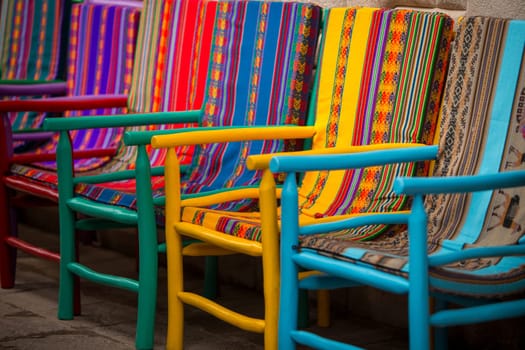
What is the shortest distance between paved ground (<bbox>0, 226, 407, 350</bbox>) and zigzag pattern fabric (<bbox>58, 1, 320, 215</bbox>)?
1.36 feet

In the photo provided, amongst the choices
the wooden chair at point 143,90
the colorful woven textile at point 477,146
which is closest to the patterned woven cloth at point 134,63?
the wooden chair at point 143,90

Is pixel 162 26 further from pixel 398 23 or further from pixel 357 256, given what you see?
pixel 357 256

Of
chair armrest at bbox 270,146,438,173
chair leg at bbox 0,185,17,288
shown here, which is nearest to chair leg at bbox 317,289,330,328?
chair armrest at bbox 270,146,438,173

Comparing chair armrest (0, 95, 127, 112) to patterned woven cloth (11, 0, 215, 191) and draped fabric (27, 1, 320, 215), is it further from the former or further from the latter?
draped fabric (27, 1, 320, 215)

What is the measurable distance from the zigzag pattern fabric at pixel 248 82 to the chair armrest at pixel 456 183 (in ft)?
3.26

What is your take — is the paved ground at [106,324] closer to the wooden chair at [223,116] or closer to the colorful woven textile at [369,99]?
the wooden chair at [223,116]

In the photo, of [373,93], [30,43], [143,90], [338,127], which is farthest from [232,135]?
[30,43]

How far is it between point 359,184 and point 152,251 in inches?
24.7

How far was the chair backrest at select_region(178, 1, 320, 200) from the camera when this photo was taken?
120 inches

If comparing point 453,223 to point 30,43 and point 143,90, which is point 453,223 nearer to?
point 143,90

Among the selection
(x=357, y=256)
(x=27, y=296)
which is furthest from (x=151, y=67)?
(x=357, y=256)

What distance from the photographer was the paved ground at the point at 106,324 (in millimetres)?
2973

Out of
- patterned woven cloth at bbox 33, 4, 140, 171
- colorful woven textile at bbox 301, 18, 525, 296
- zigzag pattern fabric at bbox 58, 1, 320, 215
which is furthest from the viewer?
patterned woven cloth at bbox 33, 4, 140, 171

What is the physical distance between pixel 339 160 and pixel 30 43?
2519 mm
